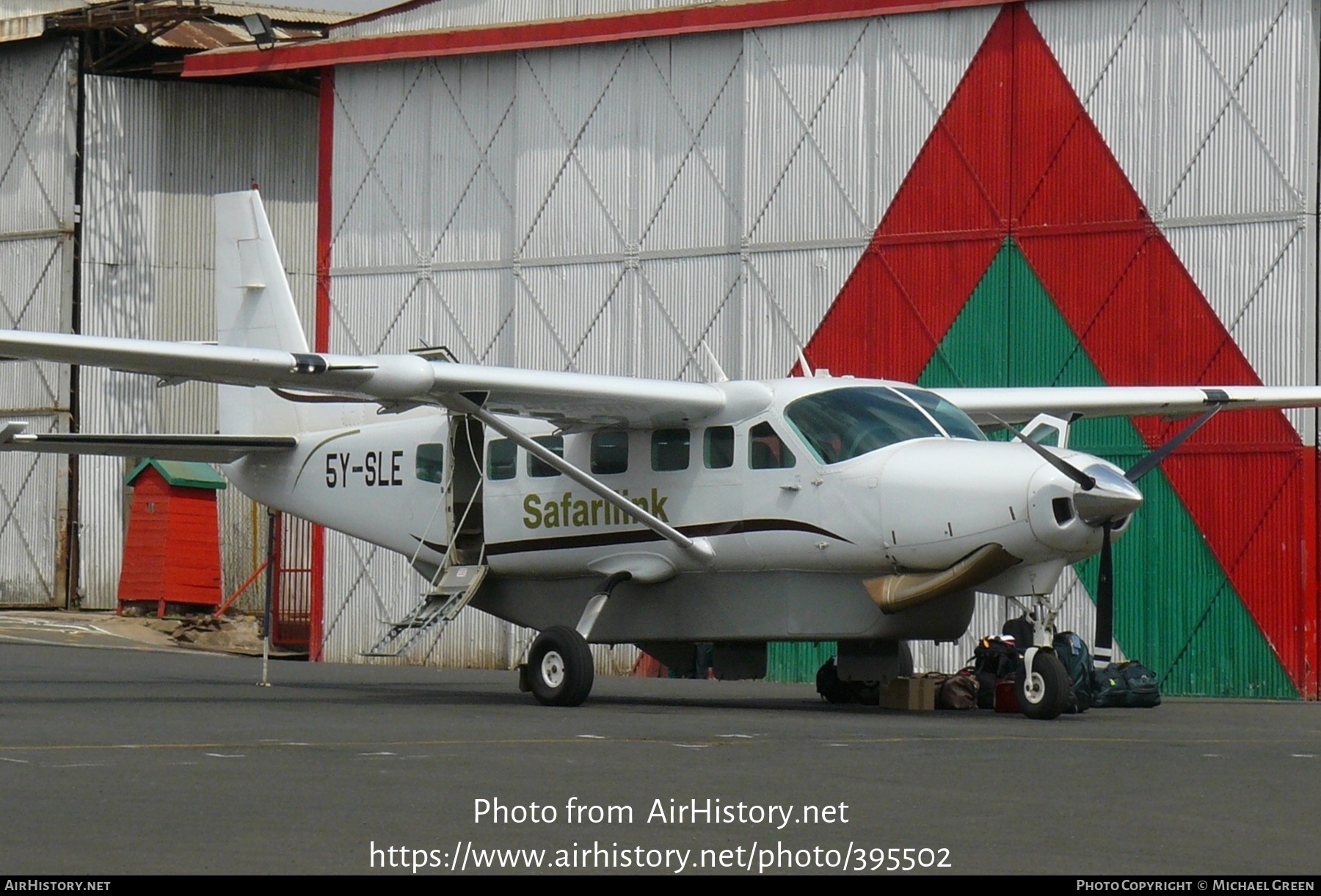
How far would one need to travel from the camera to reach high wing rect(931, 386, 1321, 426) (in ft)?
65.0

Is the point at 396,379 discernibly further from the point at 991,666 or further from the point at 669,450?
the point at 991,666

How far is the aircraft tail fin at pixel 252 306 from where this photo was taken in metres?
21.6

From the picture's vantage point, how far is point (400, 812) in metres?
8.84

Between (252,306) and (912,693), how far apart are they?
9.44 meters

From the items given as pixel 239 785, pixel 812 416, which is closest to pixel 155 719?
pixel 239 785

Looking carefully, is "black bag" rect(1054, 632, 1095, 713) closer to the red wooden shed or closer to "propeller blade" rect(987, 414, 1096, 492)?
"propeller blade" rect(987, 414, 1096, 492)

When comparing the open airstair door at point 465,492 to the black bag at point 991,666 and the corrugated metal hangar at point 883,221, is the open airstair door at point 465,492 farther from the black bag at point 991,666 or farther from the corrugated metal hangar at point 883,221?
the corrugated metal hangar at point 883,221

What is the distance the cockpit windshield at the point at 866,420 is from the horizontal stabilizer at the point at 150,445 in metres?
6.84

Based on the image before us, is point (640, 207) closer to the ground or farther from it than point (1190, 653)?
farther from it

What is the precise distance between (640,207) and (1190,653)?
35.5ft

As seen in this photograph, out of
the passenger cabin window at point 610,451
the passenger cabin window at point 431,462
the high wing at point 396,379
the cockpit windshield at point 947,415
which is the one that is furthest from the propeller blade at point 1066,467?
the passenger cabin window at point 431,462

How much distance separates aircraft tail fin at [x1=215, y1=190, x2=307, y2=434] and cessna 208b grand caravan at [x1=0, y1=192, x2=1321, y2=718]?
2.28 ft

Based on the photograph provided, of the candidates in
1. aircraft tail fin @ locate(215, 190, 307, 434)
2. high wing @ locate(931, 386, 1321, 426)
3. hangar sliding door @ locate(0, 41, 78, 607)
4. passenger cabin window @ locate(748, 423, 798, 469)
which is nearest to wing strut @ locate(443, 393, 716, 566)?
passenger cabin window @ locate(748, 423, 798, 469)
